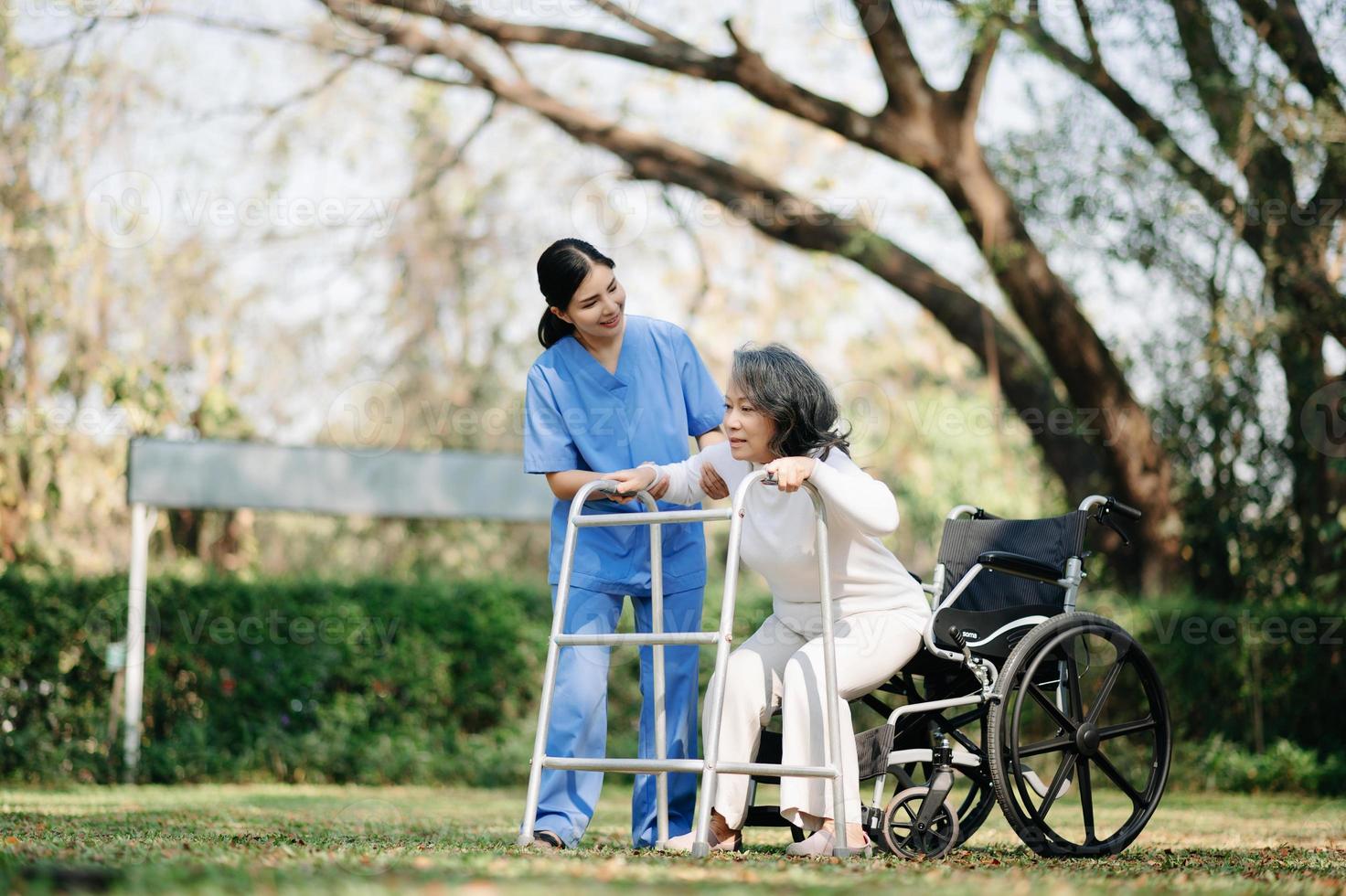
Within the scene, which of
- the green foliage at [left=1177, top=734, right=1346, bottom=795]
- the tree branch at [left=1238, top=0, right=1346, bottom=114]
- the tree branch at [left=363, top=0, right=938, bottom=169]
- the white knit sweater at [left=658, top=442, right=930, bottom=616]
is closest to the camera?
the white knit sweater at [left=658, top=442, right=930, bottom=616]

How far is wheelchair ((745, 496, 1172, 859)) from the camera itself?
3576 mm

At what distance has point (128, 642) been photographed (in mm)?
8008

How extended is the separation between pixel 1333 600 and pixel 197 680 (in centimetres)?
638

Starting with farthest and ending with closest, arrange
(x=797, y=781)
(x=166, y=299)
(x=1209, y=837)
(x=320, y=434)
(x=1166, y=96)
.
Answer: (x=320, y=434) < (x=166, y=299) < (x=1166, y=96) < (x=1209, y=837) < (x=797, y=781)

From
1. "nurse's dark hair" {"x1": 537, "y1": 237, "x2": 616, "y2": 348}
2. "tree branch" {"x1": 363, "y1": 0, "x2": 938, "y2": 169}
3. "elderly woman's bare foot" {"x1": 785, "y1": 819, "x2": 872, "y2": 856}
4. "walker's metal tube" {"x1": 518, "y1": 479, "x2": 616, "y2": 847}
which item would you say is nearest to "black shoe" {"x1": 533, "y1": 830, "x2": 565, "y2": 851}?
"walker's metal tube" {"x1": 518, "y1": 479, "x2": 616, "y2": 847}

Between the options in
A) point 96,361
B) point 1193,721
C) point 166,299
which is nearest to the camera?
point 1193,721

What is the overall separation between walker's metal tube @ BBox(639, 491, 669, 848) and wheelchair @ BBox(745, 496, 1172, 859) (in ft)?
0.87

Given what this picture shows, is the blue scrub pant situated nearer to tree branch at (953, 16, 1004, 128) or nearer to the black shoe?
the black shoe

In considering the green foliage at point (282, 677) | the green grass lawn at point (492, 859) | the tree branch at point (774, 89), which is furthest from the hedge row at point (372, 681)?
the tree branch at point (774, 89)

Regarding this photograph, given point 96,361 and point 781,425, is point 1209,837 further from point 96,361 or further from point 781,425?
point 96,361

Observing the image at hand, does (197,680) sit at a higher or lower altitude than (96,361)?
lower

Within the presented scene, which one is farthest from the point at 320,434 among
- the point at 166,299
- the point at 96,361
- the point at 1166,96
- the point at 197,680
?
the point at 1166,96

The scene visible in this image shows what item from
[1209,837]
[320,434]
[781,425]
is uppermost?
[320,434]

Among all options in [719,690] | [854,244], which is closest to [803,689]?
[719,690]
